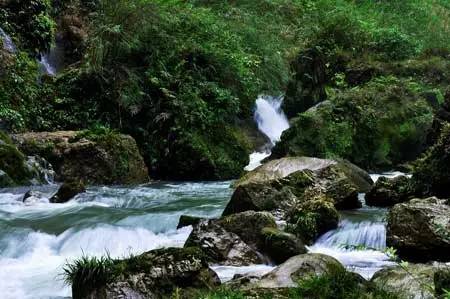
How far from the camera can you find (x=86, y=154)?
13.3 metres

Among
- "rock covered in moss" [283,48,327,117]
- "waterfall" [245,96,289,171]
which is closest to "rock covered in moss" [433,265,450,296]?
"waterfall" [245,96,289,171]

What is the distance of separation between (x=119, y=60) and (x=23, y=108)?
126 inches

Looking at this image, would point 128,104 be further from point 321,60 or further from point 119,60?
point 321,60

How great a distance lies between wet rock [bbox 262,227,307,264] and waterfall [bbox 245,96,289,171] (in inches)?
448

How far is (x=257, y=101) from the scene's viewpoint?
20.4 metres

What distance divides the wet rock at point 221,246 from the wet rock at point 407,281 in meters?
1.86

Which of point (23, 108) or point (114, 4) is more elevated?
point (114, 4)

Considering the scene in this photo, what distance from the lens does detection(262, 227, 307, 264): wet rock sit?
284 inches

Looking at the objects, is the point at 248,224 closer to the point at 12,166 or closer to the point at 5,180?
the point at 5,180

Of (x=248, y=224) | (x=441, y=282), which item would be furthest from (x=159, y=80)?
(x=441, y=282)

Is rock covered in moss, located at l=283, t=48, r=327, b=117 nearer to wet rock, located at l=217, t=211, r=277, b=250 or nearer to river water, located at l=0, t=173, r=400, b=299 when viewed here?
river water, located at l=0, t=173, r=400, b=299

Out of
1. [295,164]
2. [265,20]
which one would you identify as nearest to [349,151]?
[295,164]

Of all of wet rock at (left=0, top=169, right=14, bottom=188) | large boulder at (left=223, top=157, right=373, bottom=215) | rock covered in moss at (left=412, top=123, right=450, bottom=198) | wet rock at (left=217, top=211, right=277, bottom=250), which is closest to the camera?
wet rock at (left=217, top=211, right=277, bottom=250)

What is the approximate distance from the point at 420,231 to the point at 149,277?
11.7ft
